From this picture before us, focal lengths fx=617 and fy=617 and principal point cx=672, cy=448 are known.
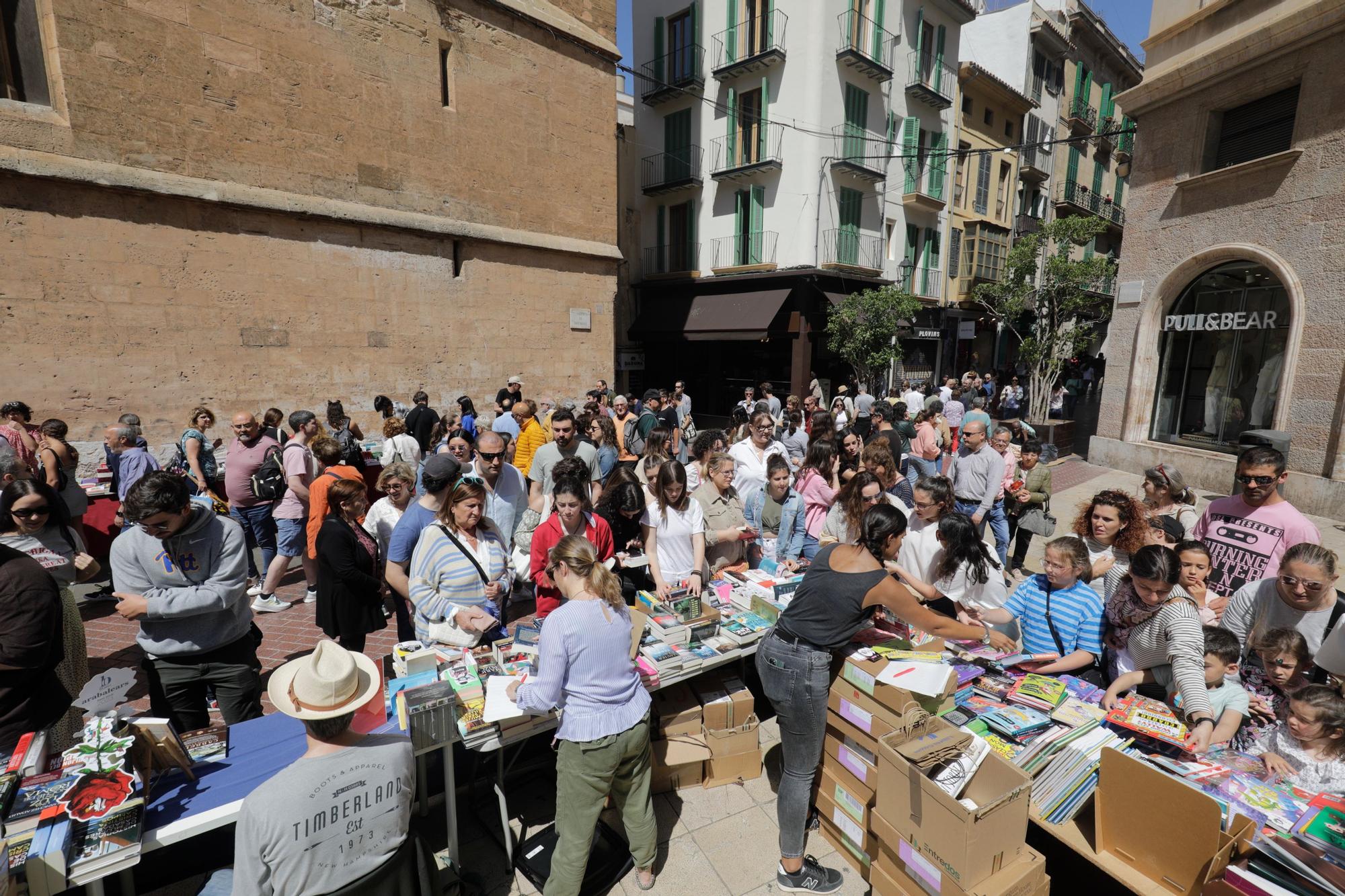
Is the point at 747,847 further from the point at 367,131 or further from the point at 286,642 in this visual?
the point at 367,131

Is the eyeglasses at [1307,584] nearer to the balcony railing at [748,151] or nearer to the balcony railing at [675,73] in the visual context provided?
→ the balcony railing at [748,151]

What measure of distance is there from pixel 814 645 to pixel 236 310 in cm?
1078

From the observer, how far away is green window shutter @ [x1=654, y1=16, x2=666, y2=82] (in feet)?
67.9

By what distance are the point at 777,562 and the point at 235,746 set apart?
373 cm

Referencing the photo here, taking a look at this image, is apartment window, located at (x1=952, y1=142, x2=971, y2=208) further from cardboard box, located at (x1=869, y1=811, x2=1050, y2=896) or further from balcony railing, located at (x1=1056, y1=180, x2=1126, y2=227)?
cardboard box, located at (x1=869, y1=811, x2=1050, y2=896)

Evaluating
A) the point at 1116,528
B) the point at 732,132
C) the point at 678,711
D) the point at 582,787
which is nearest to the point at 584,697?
the point at 582,787

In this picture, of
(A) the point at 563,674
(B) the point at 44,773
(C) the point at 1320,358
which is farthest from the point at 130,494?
(C) the point at 1320,358

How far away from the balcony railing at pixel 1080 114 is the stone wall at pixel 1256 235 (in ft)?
63.3

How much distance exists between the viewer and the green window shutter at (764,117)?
18078 millimetres

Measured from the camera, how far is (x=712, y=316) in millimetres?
19422

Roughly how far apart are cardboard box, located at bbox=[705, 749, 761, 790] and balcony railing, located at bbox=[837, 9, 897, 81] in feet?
61.9

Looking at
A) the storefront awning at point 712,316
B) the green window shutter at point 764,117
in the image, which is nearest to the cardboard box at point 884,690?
the storefront awning at point 712,316

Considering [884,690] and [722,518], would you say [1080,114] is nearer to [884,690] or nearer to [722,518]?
[722,518]

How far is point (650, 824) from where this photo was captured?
3.06 metres
